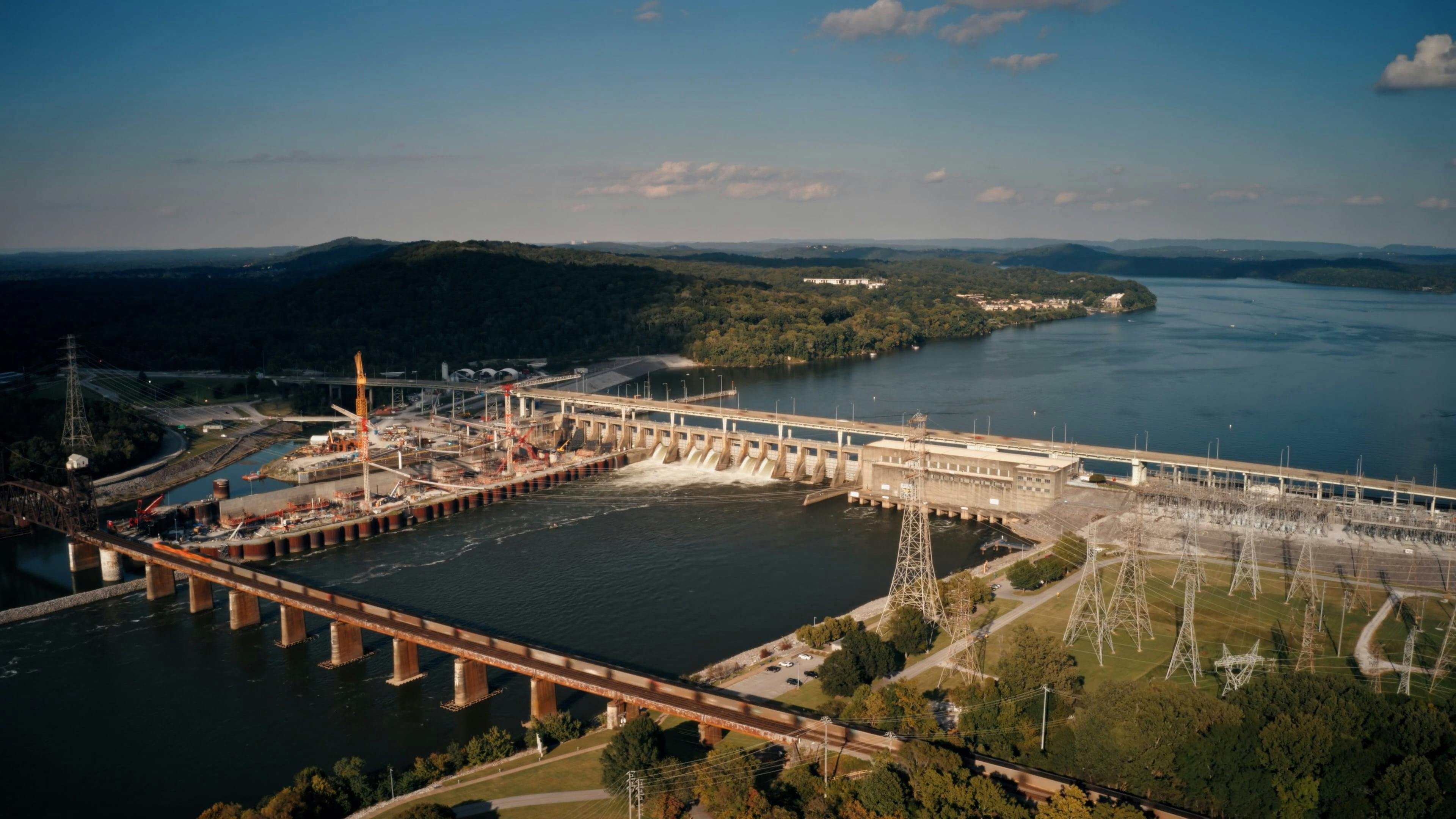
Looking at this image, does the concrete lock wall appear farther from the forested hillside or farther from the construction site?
the forested hillside

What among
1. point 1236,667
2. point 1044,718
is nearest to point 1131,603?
point 1236,667

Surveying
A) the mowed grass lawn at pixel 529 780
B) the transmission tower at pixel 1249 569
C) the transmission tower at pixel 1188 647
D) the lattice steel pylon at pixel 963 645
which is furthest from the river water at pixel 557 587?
the transmission tower at pixel 1188 647

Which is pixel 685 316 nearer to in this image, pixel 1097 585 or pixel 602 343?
pixel 602 343

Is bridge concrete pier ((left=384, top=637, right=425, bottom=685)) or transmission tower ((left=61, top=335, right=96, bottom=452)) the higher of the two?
transmission tower ((left=61, top=335, right=96, bottom=452))

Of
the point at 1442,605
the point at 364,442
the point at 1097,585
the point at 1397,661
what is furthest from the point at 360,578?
the point at 1442,605

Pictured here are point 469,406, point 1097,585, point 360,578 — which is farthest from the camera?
point 469,406

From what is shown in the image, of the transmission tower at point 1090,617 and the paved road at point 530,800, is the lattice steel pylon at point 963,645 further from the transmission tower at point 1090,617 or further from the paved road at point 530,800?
the paved road at point 530,800

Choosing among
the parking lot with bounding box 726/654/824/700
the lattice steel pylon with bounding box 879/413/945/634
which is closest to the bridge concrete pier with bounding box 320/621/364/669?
the parking lot with bounding box 726/654/824/700
